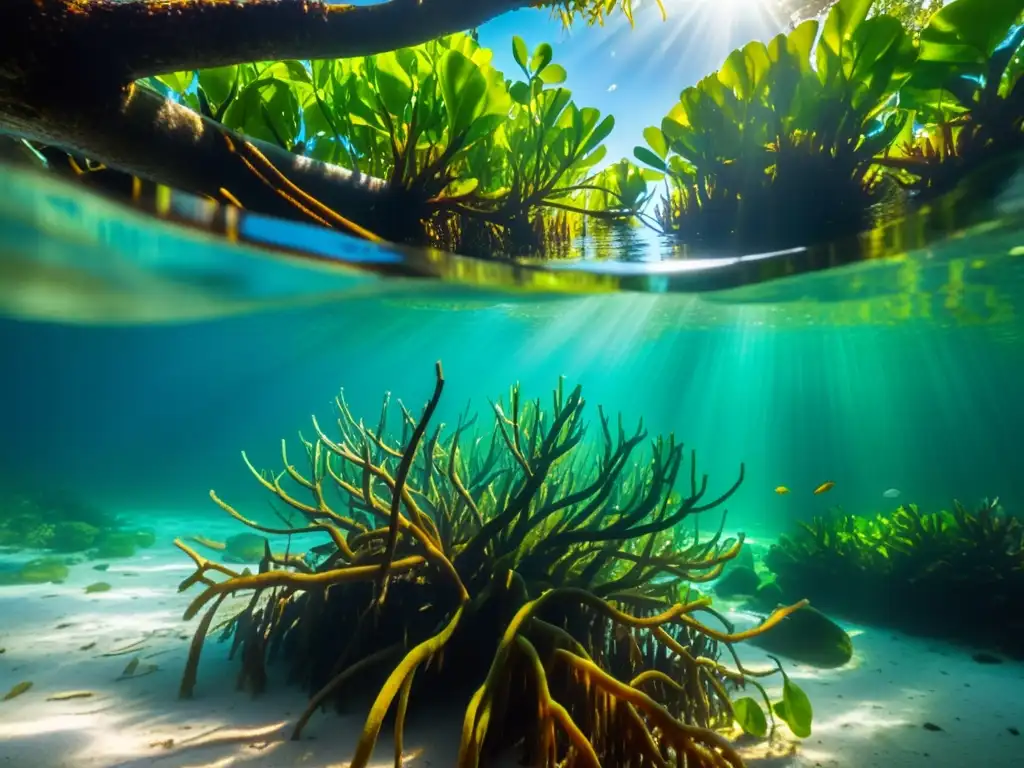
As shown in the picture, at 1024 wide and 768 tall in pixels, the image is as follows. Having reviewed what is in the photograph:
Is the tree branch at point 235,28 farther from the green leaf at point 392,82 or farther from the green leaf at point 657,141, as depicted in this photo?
the green leaf at point 657,141

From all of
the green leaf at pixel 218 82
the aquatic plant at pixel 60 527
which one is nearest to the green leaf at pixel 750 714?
the green leaf at pixel 218 82

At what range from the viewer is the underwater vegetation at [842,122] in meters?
2.93

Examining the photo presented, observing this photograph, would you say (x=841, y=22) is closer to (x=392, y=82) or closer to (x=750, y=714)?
(x=392, y=82)

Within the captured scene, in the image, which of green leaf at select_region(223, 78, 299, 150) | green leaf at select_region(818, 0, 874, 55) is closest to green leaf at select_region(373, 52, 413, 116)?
green leaf at select_region(223, 78, 299, 150)

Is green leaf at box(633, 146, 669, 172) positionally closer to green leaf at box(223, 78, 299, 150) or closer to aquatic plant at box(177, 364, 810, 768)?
aquatic plant at box(177, 364, 810, 768)

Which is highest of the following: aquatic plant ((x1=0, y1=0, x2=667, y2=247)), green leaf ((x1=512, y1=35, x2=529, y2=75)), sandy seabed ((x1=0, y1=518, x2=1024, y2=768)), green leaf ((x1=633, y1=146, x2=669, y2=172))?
green leaf ((x1=512, y1=35, x2=529, y2=75))

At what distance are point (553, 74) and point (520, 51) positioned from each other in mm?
265

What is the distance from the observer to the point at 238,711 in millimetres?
3246

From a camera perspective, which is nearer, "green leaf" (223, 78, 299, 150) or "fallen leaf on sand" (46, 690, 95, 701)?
"green leaf" (223, 78, 299, 150)

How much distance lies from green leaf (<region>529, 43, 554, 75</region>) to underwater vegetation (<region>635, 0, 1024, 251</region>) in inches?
41.6

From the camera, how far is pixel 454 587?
11.2ft

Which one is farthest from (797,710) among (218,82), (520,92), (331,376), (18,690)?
(331,376)

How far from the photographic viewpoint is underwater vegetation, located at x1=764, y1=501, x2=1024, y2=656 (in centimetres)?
729

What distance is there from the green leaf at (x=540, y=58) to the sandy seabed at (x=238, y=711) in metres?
4.06
